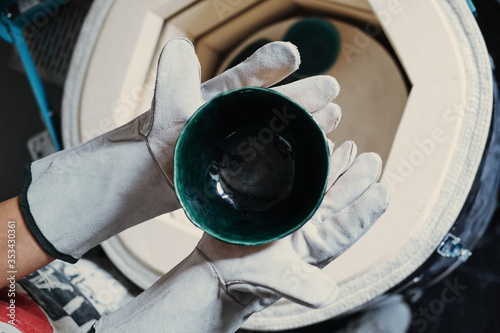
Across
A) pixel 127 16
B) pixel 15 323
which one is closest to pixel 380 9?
pixel 127 16

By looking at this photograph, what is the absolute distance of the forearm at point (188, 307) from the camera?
75cm

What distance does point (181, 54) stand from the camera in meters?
0.71

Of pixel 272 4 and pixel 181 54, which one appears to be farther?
pixel 272 4

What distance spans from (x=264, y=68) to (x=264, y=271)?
12.3 inches

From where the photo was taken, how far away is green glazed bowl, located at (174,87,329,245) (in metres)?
0.65

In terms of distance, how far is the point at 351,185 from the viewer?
741mm

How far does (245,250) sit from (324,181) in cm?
18

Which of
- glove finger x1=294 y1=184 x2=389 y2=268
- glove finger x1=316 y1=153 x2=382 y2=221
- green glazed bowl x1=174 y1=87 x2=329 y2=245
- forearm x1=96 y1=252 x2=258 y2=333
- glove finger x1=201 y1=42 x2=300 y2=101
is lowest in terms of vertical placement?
forearm x1=96 y1=252 x2=258 y2=333

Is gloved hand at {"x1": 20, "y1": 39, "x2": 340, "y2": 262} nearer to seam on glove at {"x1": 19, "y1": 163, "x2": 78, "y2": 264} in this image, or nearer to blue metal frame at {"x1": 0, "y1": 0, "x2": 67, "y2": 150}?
seam on glove at {"x1": 19, "y1": 163, "x2": 78, "y2": 264}

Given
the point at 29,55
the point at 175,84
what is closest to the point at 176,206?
the point at 175,84

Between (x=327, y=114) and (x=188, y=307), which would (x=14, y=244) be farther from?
(x=327, y=114)

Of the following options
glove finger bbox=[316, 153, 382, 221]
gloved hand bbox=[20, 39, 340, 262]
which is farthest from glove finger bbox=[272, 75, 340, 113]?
glove finger bbox=[316, 153, 382, 221]

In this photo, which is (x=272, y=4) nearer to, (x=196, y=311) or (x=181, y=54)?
(x=181, y=54)

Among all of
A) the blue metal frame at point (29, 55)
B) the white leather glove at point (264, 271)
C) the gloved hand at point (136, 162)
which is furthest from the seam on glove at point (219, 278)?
the blue metal frame at point (29, 55)
